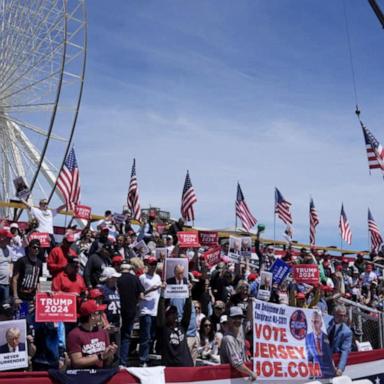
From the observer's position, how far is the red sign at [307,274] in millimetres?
13641

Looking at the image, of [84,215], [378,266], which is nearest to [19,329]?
[84,215]

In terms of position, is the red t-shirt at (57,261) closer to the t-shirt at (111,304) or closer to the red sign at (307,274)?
the t-shirt at (111,304)

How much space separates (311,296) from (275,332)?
5950 millimetres

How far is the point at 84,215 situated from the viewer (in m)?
16.5

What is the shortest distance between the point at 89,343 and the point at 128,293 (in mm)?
2758

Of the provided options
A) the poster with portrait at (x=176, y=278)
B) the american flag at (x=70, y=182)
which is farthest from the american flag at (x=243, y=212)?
the poster with portrait at (x=176, y=278)

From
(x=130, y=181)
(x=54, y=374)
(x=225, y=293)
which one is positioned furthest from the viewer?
(x=130, y=181)

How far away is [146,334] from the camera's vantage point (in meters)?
9.62

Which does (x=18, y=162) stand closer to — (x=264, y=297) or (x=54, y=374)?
(x=264, y=297)

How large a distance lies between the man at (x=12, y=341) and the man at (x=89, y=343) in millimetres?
500

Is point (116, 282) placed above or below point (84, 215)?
below

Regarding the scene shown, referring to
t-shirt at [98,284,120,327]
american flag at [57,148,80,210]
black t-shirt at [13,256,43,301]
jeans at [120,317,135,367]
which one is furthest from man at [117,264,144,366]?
american flag at [57,148,80,210]

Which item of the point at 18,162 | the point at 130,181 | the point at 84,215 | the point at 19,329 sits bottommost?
the point at 19,329

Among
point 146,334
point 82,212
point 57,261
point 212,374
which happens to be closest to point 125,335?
point 146,334
